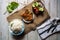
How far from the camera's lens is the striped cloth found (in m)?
1.60

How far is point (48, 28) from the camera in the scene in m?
1.61

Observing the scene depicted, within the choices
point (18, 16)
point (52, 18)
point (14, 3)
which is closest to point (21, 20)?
point (18, 16)

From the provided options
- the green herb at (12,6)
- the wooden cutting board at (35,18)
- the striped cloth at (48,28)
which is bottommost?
the striped cloth at (48,28)

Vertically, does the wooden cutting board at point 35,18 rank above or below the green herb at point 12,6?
below

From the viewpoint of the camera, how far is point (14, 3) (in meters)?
1.64

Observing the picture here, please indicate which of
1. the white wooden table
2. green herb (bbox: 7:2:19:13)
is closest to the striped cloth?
the white wooden table

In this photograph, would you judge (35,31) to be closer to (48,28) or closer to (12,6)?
(48,28)

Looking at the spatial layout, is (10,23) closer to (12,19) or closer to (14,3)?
(12,19)

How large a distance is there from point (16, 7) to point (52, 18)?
35 cm

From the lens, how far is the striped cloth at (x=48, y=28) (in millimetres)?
1600

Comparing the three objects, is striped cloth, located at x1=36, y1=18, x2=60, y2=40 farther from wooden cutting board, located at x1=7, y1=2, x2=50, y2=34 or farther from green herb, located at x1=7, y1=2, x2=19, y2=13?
green herb, located at x1=7, y1=2, x2=19, y2=13

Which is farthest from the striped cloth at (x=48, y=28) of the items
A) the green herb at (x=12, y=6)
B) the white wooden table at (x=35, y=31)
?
→ the green herb at (x=12, y=6)

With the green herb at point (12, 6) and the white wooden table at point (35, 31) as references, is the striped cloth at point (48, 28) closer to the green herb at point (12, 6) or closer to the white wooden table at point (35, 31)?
the white wooden table at point (35, 31)

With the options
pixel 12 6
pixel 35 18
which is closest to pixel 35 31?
pixel 35 18
